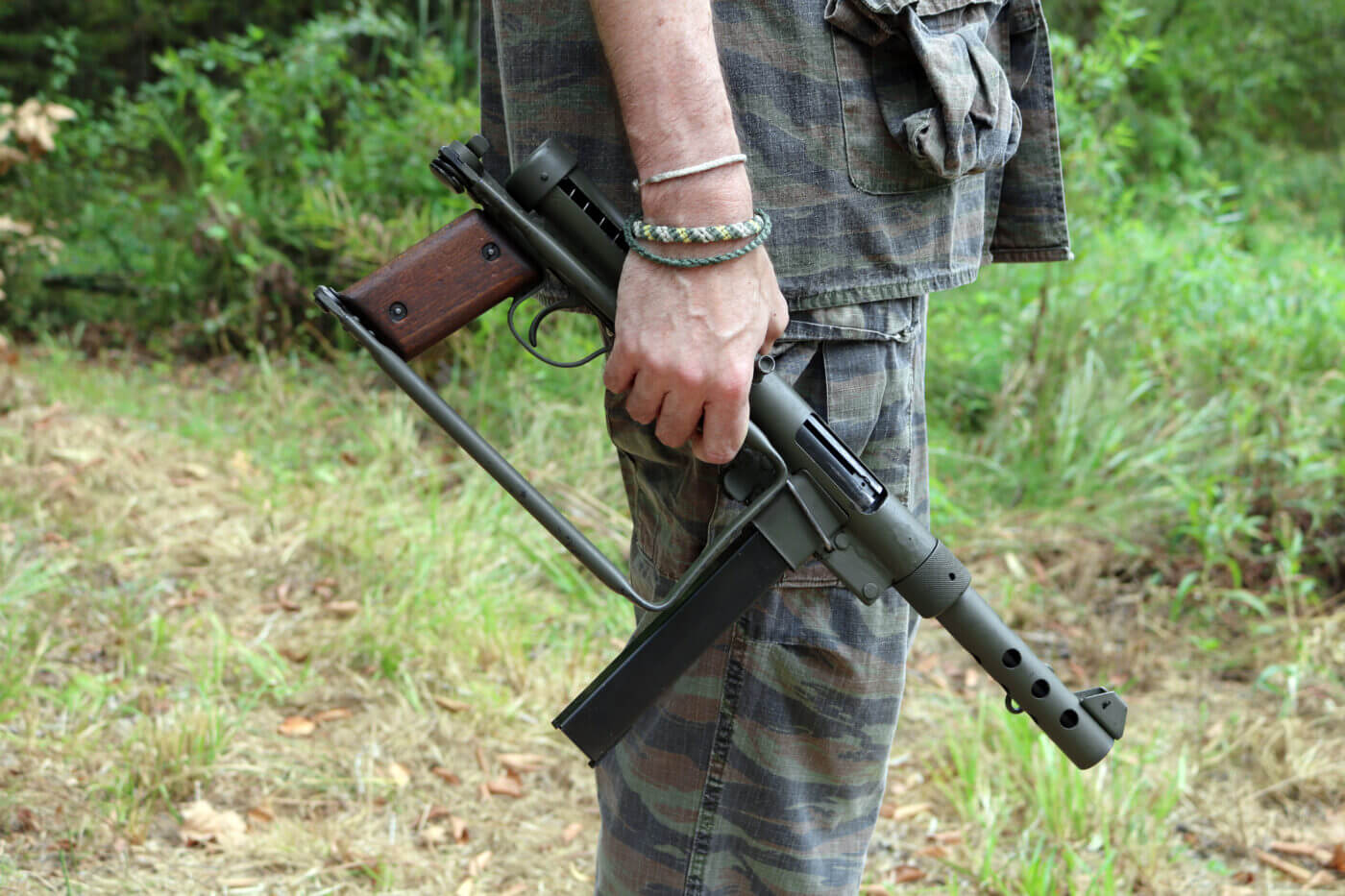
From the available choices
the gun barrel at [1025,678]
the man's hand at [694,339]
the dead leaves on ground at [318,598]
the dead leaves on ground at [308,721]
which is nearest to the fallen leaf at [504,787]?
the dead leaves on ground at [308,721]

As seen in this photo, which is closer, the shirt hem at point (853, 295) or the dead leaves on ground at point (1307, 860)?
the shirt hem at point (853, 295)

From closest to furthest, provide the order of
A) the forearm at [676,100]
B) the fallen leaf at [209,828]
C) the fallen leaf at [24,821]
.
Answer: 1. the forearm at [676,100]
2. the fallen leaf at [24,821]
3. the fallen leaf at [209,828]

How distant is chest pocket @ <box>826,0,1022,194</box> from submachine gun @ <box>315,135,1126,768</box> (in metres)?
0.25

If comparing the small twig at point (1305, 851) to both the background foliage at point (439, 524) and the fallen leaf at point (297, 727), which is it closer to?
the background foliage at point (439, 524)

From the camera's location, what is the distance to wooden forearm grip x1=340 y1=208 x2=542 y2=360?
3.95 ft

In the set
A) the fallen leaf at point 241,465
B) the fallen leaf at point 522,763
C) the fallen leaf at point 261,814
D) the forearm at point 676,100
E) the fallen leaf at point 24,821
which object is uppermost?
the forearm at point 676,100

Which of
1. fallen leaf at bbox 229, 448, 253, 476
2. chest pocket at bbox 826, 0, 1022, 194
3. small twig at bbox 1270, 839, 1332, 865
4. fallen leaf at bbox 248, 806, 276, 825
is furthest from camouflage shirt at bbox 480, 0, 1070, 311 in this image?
fallen leaf at bbox 229, 448, 253, 476

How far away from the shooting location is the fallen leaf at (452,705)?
8.11 feet

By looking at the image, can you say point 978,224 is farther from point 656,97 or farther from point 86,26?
point 86,26

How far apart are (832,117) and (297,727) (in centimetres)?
188

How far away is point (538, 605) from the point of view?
9.37ft

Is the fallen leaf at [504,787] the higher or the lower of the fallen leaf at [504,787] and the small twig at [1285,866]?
the higher

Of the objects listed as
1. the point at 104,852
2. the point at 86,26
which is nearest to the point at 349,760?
the point at 104,852

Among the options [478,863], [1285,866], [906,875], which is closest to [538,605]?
[478,863]
